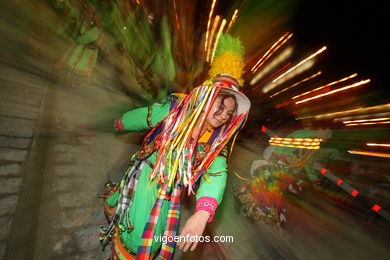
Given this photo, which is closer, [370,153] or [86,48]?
[86,48]

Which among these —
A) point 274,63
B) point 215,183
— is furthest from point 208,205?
point 274,63

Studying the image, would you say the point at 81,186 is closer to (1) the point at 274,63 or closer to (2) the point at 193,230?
(2) the point at 193,230

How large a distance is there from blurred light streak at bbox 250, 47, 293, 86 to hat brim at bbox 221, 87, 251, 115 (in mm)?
8955

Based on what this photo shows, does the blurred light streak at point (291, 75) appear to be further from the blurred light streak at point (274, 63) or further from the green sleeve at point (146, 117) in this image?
the green sleeve at point (146, 117)

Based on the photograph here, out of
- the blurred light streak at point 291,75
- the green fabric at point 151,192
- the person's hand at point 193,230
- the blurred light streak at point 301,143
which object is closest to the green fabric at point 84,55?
the green fabric at point 151,192

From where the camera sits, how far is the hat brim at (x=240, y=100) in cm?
167

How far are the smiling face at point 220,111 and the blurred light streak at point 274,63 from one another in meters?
9.18

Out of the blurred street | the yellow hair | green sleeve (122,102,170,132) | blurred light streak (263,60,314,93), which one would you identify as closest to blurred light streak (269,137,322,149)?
the blurred street

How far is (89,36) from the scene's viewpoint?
4.87 meters

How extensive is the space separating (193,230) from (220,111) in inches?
38.7

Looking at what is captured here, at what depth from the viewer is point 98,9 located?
515 centimetres

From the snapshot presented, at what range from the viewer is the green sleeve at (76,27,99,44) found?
190 inches

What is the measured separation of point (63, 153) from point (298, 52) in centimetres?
1023

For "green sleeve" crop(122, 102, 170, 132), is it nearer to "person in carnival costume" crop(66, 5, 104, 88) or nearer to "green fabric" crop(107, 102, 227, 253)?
"green fabric" crop(107, 102, 227, 253)
